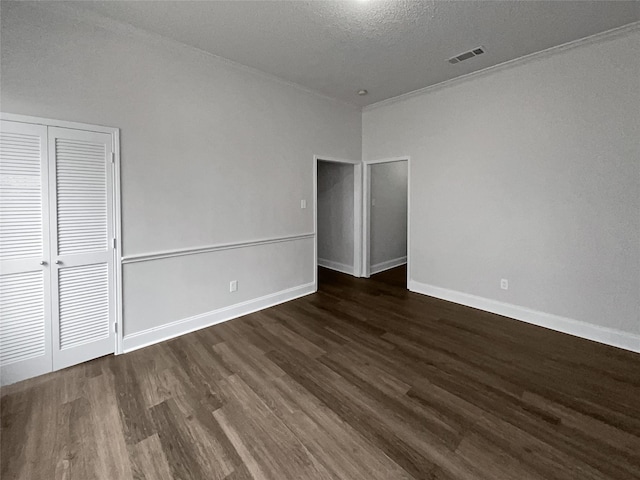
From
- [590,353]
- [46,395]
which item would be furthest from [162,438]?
[590,353]

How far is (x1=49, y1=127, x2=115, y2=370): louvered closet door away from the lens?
7.54ft

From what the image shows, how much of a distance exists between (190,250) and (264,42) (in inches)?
86.3

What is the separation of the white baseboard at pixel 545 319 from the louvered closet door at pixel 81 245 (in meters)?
3.88

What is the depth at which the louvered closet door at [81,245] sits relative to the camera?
2.30m

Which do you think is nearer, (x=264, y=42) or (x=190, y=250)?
(x=264, y=42)

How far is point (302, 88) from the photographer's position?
3.89 metres

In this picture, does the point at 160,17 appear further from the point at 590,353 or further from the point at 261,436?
the point at 590,353

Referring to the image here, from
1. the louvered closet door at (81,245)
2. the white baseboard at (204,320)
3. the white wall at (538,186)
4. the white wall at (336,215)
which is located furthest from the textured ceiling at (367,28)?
the white baseboard at (204,320)

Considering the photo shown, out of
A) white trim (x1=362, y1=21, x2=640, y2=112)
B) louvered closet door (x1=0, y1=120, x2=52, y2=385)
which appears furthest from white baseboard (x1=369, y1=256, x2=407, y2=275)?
louvered closet door (x1=0, y1=120, x2=52, y2=385)

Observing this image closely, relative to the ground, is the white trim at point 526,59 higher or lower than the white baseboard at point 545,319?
higher

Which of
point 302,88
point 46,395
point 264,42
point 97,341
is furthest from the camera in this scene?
point 302,88

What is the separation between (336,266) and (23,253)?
4371 millimetres

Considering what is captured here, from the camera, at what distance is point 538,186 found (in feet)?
10.4

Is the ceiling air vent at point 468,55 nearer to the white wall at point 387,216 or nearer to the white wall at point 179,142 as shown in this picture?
the white wall at point 179,142
